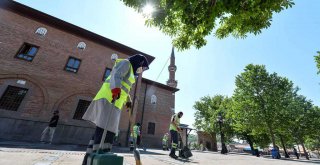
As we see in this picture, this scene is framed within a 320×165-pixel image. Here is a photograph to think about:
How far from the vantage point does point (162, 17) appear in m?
5.43

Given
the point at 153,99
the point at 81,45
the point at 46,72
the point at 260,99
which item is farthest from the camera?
the point at 260,99

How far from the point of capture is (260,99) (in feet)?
73.5

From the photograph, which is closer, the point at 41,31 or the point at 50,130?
the point at 50,130

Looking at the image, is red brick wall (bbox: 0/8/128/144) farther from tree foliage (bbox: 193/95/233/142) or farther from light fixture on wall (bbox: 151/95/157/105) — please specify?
tree foliage (bbox: 193/95/233/142)

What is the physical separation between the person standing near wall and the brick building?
1.65 m

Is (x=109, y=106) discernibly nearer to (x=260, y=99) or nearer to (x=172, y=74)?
(x=260, y=99)

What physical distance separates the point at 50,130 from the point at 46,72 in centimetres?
534

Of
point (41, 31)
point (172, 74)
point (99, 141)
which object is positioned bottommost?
point (99, 141)

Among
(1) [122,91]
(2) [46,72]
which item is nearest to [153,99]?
(2) [46,72]

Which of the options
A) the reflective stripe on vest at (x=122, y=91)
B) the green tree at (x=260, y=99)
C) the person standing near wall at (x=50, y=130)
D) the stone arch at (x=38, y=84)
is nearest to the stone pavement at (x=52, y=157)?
the reflective stripe on vest at (x=122, y=91)

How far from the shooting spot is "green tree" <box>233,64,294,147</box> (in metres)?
21.4

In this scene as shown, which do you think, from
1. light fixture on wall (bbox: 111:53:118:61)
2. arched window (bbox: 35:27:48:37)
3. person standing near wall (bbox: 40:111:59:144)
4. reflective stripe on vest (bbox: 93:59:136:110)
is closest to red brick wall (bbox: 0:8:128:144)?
arched window (bbox: 35:27:48:37)

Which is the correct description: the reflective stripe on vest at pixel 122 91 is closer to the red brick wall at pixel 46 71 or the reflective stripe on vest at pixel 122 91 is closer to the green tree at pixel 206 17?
the green tree at pixel 206 17

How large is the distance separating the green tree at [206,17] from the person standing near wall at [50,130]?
8.17 m
